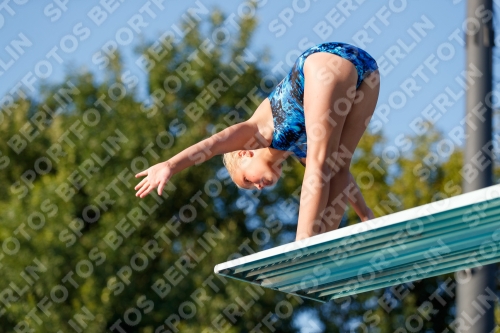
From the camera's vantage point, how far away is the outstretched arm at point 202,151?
15.8 ft

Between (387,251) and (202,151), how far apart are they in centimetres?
126

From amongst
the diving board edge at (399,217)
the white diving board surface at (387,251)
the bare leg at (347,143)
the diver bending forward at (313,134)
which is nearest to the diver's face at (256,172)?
the diver bending forward at (313,134)

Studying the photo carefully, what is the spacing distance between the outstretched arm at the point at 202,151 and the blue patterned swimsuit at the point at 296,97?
0.48 ft

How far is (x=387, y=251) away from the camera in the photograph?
4.36 m

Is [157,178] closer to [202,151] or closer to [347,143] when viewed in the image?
[202,151]

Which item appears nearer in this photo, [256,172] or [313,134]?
[313,134]

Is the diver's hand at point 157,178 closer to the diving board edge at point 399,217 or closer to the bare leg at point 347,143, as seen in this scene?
the diving board edge at point 399,217

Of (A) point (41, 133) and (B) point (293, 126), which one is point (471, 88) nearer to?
(B) point (293, 126)

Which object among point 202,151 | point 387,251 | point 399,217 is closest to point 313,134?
point 202,151

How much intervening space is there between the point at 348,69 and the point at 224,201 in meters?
10.7

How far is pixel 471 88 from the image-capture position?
4.79 metres

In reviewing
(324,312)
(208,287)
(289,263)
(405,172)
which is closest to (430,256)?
(289,263)

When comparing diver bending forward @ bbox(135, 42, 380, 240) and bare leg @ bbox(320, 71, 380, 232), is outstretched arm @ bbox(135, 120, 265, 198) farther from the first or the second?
bare leg @ bbox(320, 71, 380, 232)

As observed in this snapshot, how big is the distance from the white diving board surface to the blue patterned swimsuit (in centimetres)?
90
